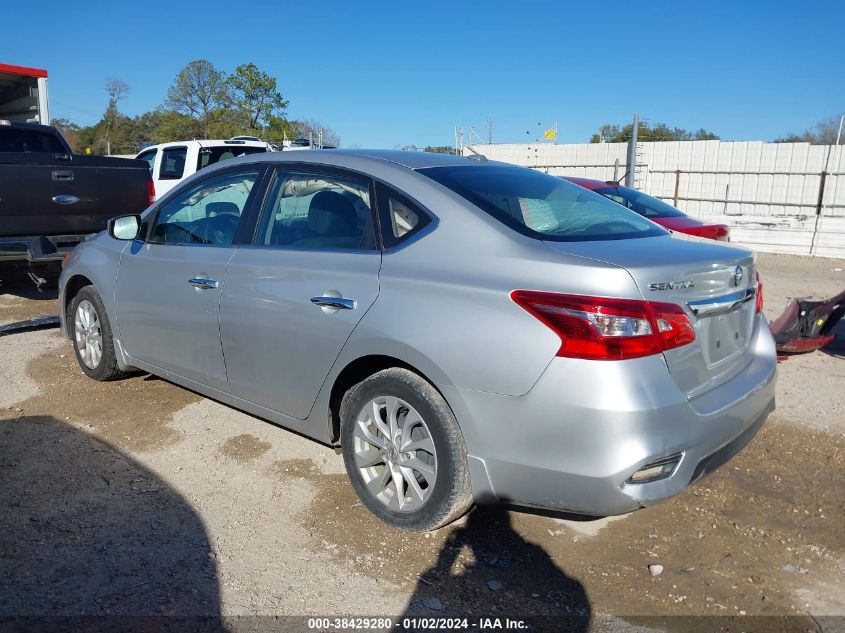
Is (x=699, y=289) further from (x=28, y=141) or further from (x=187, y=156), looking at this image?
(x=187, y=156)

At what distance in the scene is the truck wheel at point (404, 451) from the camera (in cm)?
296

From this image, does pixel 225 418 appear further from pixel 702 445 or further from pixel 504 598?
pixel 702 445

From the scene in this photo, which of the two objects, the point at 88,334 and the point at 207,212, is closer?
the point at 207,212

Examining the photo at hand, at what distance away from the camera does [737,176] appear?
2041cm

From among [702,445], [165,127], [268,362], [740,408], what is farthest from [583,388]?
[165,127]

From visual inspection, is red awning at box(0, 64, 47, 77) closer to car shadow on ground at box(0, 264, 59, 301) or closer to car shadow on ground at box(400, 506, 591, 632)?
car shadow on ground at box(0, 264, 59, 301)

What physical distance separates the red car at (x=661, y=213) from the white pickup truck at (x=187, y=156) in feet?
18.9

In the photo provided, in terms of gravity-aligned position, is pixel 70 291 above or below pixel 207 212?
below

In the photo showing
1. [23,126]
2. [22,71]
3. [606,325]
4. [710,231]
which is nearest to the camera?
[606,325]

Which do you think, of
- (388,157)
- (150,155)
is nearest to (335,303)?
(388,157)

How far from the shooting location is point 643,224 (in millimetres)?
3598

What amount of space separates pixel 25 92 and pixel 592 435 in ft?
44.6

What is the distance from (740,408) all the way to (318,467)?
2.25 metres

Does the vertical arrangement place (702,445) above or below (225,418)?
above
